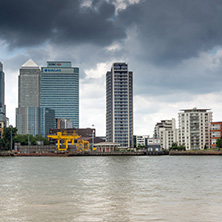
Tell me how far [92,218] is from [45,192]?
43.0ft

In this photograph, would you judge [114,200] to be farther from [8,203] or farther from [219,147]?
[219,147]

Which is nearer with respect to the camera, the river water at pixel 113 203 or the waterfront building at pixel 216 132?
the river water at pixel 113 203

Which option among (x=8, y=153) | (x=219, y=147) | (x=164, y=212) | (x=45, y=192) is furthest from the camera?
(x=8, y=153)

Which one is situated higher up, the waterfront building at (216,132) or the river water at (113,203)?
the waterfront building at (216,132)

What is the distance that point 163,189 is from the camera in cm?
3922

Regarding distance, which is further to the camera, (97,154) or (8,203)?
(97,154)

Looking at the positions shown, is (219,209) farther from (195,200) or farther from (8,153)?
(8,153)

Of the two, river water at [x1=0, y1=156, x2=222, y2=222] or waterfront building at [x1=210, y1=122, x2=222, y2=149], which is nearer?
river water at [x1=0, y1=156, x2=222, y2=222]

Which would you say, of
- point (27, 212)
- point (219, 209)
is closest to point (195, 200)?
point (219, 209)

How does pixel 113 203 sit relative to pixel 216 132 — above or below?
below

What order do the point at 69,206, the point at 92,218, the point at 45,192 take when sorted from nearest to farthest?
the point at 92,218
the point at 69,206
the point at 45,192

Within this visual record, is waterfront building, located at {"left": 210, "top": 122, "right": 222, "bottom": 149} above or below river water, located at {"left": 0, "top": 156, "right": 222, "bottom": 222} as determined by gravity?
above

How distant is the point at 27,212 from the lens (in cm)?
2675

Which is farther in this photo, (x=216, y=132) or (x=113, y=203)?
(x=216, y=132)
